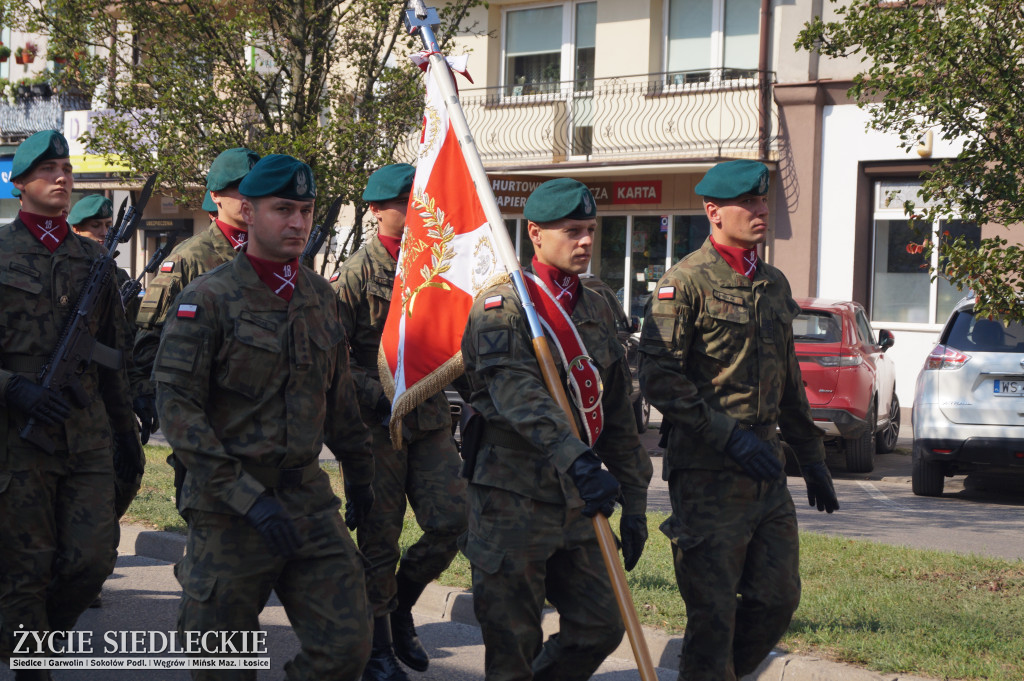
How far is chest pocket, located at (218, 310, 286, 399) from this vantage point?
376 cm

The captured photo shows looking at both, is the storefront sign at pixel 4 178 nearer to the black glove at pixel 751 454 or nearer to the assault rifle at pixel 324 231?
the assault rifle at pixel 324 231

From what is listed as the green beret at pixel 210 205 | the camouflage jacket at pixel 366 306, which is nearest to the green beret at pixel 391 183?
the camouflage jacket at pixel 366 306

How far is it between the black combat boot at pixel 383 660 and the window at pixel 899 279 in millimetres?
14418

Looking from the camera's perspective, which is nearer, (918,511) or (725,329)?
(725,329)

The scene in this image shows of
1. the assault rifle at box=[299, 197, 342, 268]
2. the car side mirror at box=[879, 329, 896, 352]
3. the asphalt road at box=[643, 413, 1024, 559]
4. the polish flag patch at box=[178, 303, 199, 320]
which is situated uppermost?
the assault rifle at box=[299, 197, 342, 268]

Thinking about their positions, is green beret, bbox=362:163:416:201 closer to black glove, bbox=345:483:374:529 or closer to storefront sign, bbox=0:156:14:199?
black glove, bbox=345:483:374:529

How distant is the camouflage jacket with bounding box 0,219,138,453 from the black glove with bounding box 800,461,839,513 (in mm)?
3024

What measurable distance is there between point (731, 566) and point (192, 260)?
2916 mm

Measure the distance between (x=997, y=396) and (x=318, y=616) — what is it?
8.19 metres

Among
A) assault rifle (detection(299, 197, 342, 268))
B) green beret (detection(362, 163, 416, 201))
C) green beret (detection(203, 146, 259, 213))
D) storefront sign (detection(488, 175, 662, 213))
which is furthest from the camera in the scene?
storefront sign (detection(488, 175, 662, 213))

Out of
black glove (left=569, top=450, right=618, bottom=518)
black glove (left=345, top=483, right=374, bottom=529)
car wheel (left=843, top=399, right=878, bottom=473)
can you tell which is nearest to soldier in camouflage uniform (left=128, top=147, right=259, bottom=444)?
black glove (left=345, top=483, right=374, bottom=529)

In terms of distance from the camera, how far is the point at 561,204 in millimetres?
4191

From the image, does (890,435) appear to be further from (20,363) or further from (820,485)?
(20,363)

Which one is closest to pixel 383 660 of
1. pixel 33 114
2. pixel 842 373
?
pixel 842 373
